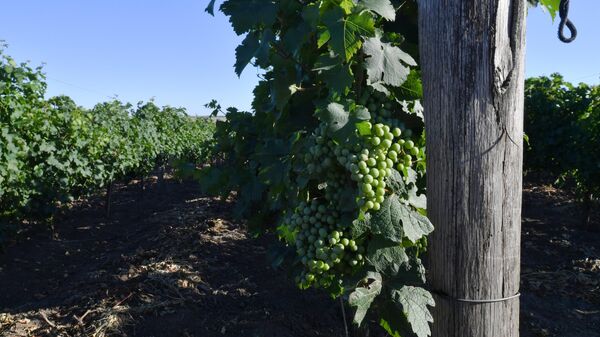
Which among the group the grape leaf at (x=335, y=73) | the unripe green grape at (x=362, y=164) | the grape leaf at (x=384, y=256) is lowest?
the grape leaf at (x=384, y=256)

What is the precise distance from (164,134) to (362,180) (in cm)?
1458

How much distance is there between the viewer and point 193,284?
16.5 feet

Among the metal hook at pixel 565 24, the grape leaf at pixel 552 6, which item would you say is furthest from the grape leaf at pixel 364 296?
the grape leaf at pixel 552 6

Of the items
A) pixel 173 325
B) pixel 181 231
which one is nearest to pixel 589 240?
pixel 181 231

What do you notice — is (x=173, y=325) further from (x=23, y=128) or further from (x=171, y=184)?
(x=171, y=184)

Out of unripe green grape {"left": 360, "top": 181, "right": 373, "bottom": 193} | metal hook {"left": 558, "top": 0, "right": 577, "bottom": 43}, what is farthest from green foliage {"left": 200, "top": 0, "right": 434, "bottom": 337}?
metal hook {"left": 558, "top": 0, "right": 577, "bottom": 43}

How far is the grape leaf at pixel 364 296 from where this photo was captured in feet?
6.06

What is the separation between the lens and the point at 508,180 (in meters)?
1.66

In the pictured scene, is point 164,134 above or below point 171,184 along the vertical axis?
above

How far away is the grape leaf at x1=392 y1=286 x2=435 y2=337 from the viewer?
5.87 ft

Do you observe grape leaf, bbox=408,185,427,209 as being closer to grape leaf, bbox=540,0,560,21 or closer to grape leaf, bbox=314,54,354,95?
grape leaf, bbox=314,54,354,95

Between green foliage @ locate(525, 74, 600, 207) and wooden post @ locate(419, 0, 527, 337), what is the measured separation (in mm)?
8417

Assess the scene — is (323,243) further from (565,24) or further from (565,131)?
(565,131)

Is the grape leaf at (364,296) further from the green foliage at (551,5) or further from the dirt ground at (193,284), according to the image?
the dirt ground at (193,284)
